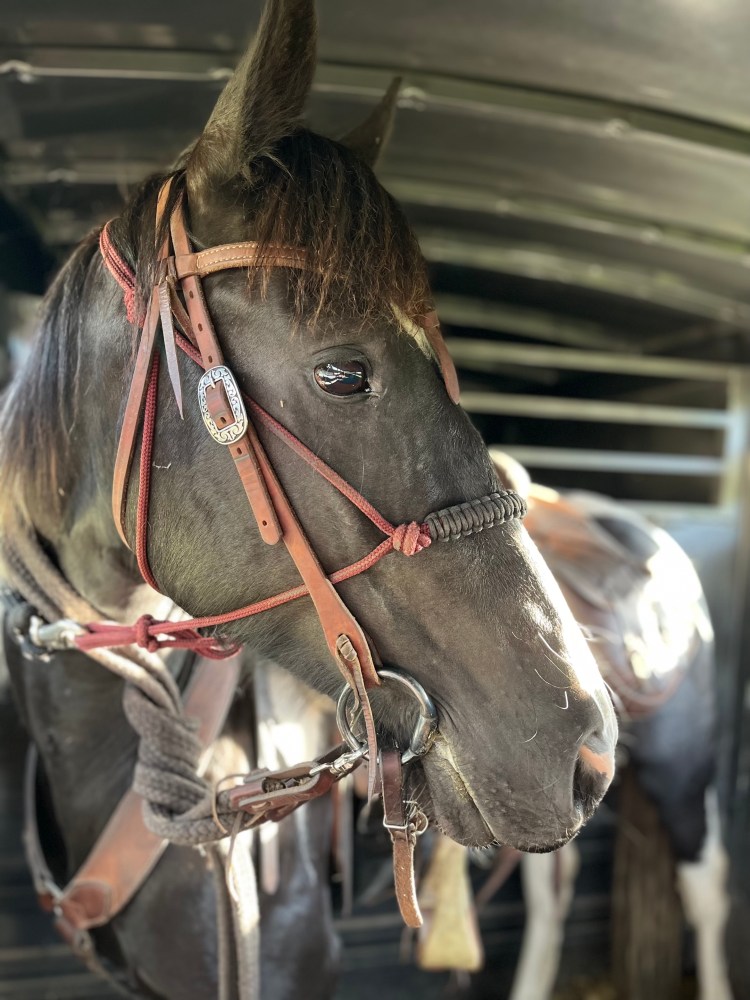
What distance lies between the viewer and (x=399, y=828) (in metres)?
1.00

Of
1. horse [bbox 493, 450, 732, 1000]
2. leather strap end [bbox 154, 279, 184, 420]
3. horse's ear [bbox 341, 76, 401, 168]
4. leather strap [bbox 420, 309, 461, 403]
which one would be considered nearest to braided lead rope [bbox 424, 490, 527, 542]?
leather strap [bbox 420, 309, 461, 403]

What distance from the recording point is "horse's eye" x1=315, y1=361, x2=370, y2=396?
0.99m

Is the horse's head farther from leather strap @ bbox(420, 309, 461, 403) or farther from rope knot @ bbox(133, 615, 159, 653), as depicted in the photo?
rope knot @ bbox(133, 615, 159, 653)

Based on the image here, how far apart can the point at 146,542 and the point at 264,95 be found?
0.62 meters

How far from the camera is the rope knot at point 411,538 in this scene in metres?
0.95

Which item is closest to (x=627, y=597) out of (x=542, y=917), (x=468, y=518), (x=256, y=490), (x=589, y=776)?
(x=542, y=917)

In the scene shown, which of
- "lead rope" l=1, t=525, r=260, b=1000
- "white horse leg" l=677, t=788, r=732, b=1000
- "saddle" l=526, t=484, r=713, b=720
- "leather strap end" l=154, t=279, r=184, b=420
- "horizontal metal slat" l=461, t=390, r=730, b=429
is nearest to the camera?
"leather strap end" l=154, t=279, r=184, b=420

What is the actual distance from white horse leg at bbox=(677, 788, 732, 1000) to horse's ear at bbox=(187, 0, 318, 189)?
2.81m

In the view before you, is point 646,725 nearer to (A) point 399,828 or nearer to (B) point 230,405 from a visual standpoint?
(A) point 399,828

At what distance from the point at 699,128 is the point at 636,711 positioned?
1.70 metres

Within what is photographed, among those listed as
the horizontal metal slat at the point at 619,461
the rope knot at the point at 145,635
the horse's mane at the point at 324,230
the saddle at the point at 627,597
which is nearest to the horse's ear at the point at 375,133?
the horse's mane at the point at 324,230

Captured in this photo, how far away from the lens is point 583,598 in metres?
2.50

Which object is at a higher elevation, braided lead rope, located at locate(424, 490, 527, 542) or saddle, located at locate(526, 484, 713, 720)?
braided lead rope, located at locate(424, 490, 527, 542)

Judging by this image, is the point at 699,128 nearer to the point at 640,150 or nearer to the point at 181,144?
the point at 640,150
